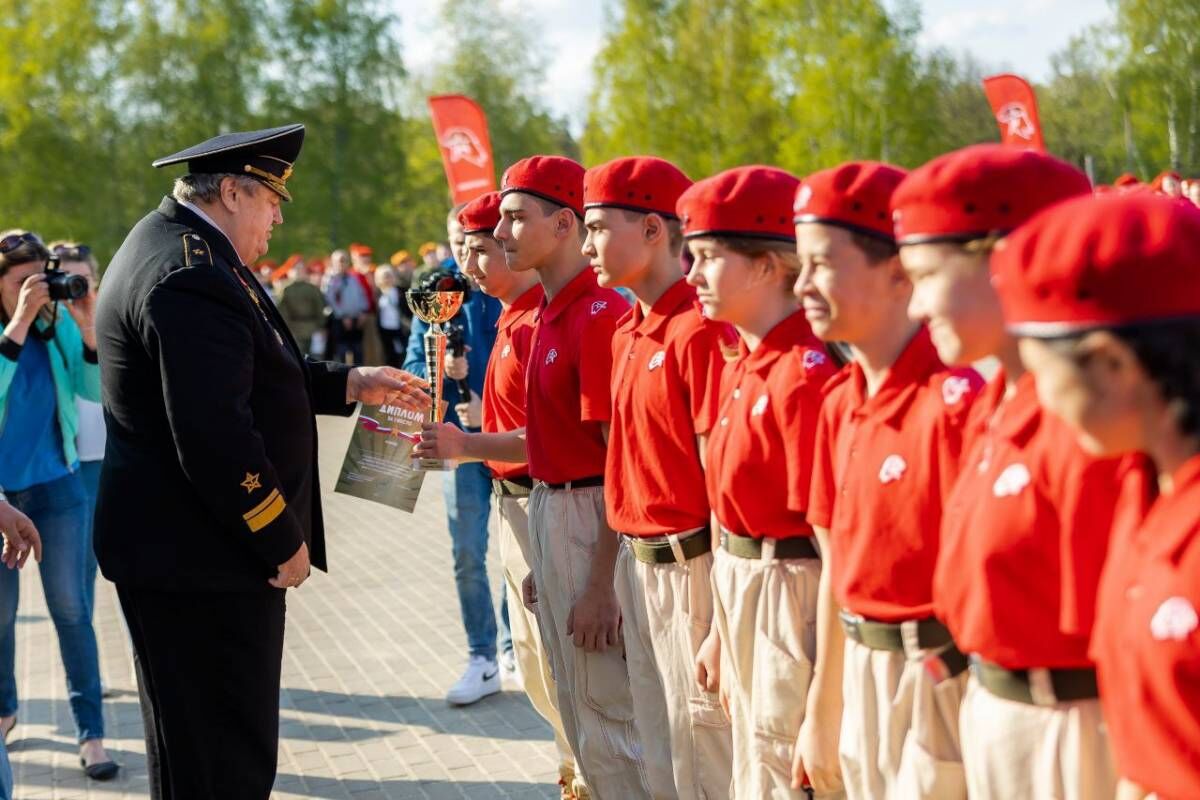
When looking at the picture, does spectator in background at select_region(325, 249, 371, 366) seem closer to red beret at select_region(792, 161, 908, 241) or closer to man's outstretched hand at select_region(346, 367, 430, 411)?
man's outstretched hand at select_region(346, 367, 430, 411)

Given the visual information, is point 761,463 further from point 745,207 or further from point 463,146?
point 463,146

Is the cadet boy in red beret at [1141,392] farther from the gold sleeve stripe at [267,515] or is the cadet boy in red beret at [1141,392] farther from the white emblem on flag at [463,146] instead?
the white emblem on flag at [463,146]

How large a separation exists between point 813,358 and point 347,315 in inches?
848

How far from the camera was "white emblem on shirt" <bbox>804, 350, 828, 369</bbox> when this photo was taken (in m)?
3.35

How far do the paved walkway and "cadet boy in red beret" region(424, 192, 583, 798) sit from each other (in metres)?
0.40

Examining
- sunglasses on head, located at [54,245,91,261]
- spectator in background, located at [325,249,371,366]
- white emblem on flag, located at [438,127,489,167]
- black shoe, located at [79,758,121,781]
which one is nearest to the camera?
black shoe, located at [79,758,121,781]

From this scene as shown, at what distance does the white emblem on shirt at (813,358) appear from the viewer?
11.0 ft

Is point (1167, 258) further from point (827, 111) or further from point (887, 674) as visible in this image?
point (827, 111)

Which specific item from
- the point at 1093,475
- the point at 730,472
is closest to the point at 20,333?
the point at 730,472

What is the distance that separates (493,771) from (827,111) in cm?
4424

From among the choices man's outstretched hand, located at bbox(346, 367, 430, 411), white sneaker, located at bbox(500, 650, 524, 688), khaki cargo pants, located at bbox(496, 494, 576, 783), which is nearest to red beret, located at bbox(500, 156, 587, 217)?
man's outstretched hand, located at bbox(346, 367, 430, 411)

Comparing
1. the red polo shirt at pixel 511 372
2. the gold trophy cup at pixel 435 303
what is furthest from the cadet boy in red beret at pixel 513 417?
the gold trophy cup at pixel 435 303

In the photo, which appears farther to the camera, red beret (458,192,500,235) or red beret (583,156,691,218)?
red beret (458,192,500,235)

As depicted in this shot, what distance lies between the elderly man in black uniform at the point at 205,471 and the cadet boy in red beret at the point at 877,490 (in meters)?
1.76
